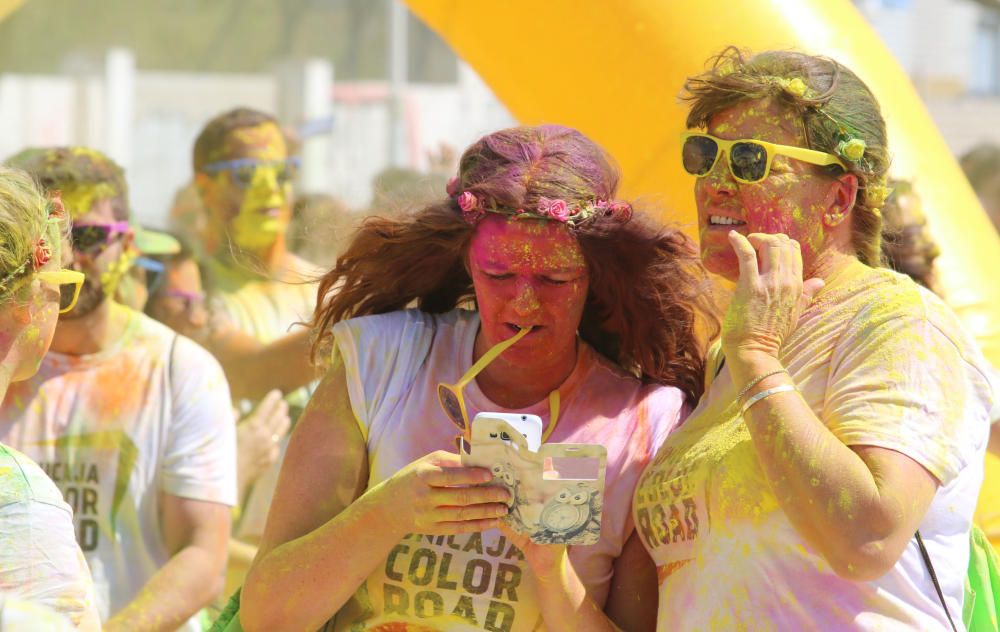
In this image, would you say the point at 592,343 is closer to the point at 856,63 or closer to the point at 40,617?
the point at 40,617

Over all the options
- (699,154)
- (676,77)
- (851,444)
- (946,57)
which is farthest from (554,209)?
(946,57)

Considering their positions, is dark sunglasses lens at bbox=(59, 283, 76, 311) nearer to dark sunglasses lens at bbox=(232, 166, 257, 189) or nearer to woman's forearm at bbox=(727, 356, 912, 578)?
woman's forearm at bbox=(727, 356, 912, 578)

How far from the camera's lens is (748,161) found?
2391mm

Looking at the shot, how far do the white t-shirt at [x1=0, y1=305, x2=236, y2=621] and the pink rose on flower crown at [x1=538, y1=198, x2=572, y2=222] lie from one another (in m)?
1.54

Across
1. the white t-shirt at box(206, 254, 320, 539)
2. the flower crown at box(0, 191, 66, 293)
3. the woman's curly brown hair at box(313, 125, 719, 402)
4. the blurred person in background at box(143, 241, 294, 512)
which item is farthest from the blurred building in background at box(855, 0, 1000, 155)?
the flower crown at box(0, 191, 66, 293)

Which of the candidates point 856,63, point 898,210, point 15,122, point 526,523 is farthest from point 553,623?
point 15,122

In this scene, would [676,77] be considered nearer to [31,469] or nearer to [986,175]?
[31,469]

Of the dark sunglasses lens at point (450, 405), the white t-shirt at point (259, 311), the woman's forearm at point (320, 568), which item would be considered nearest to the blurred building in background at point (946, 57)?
the white t-shirt at point (259, 311)

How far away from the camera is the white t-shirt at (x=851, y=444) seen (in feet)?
6.81

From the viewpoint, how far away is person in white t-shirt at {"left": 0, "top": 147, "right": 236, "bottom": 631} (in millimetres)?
3578

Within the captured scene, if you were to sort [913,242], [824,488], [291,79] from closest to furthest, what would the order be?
[824,488]
[913,242]
[291,79]

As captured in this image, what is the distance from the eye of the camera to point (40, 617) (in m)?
1.81

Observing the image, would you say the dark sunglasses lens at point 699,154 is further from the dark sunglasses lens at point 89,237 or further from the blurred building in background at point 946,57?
the blurred building in background at point 946,57

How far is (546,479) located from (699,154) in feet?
2.31
